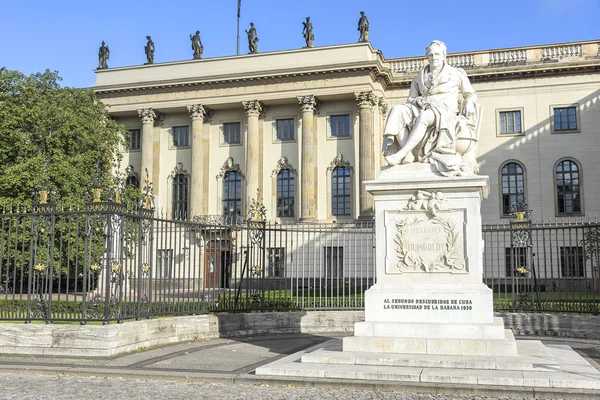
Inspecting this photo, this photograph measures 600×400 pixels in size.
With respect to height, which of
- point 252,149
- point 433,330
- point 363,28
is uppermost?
point 363,28

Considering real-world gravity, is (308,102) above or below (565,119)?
above

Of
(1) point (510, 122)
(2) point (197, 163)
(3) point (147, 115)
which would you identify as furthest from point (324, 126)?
(3) point (147, 115)

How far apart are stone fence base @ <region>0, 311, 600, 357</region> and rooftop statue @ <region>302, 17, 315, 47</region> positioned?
3325cm

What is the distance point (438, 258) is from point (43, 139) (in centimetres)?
2919

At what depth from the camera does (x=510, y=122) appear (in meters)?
44.1

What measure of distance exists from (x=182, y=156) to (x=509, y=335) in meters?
41.9

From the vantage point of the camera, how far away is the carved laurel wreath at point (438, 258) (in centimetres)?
966

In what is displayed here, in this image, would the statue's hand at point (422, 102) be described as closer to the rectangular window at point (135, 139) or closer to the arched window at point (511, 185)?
the arched window at point (511, 185)

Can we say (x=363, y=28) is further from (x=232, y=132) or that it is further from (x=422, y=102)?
(x=422, y=102)

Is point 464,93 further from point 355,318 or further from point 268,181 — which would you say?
point 268,181

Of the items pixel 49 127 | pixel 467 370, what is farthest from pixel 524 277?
pixel 49 127

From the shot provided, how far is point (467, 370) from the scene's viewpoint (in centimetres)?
855

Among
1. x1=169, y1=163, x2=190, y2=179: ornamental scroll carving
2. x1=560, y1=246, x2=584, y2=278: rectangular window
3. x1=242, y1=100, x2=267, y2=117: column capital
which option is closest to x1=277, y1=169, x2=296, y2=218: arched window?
x1=242, y1=100, x2=267, y2=117: column capital

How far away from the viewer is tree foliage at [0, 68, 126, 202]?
105 feet
